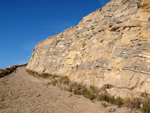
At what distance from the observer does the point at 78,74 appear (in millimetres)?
12508

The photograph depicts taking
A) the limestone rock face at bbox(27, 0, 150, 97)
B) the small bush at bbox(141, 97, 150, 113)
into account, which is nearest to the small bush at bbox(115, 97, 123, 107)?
the limestone rock face at bbox(27, 0, 150, 97)

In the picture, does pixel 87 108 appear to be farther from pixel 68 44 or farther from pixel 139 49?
pixel 68 44

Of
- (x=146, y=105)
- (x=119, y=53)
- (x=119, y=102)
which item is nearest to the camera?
(x=146, y=105)

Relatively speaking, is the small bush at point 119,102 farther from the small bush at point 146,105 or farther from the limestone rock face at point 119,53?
the small bush at point 146,105

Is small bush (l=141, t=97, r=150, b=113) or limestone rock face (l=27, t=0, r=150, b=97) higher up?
limestone rock face (l=27, t=0, r=150, b=97)

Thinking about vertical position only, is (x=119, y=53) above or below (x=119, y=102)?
above

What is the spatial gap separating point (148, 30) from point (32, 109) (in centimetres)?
869

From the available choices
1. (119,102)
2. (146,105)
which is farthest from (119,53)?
(146,105)

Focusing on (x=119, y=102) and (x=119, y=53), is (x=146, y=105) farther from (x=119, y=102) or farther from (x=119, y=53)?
(x=119, y=53)

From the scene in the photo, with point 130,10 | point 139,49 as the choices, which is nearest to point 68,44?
point 130,10

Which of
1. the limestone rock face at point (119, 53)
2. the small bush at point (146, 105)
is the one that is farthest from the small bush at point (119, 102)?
the small bush at point (146, 105)

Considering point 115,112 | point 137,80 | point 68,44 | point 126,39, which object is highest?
point 68,44

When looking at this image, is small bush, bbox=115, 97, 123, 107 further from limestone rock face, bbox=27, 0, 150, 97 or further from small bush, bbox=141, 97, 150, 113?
small bush, bbox=141, 97, 150, 113

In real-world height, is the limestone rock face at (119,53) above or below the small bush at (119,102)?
above
